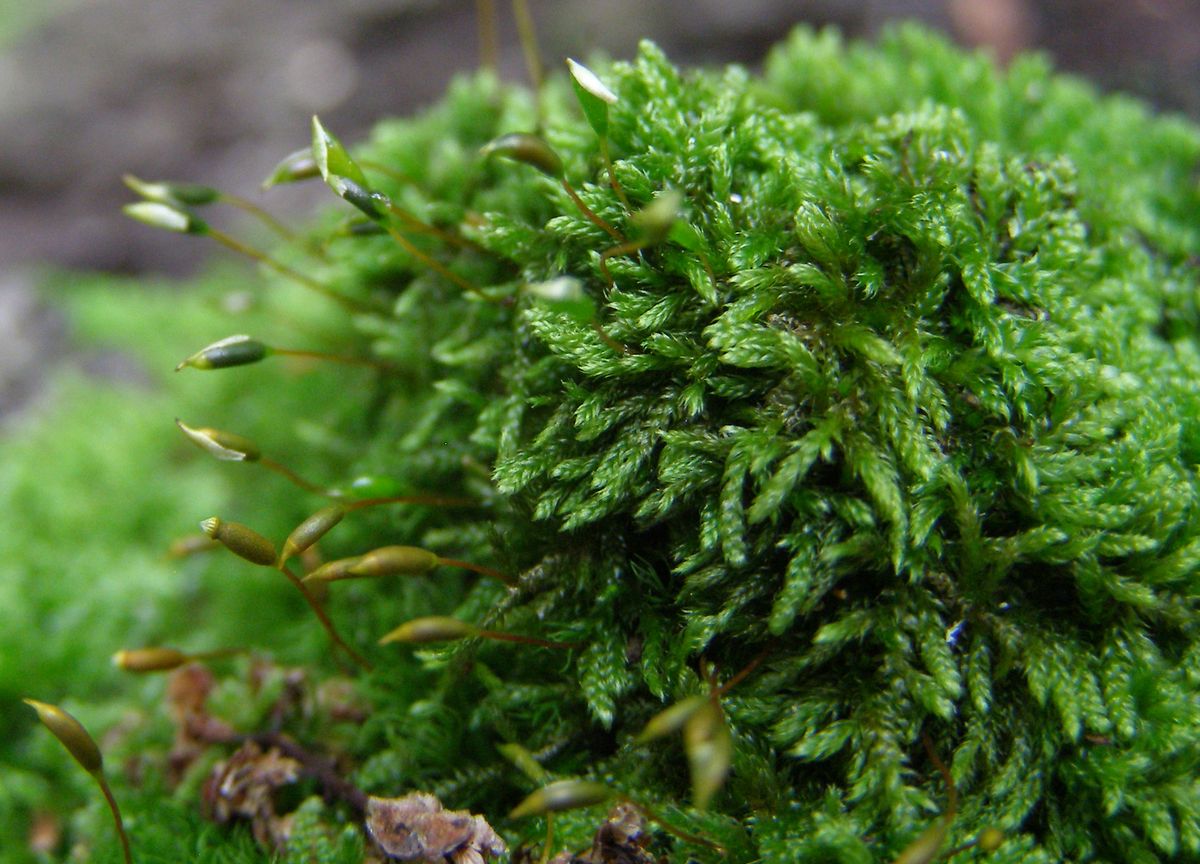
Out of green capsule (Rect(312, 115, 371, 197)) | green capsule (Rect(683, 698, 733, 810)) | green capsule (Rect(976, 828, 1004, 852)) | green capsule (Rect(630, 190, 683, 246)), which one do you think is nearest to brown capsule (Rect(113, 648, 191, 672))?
green capsule (Rect(312, 115, 371, 197))

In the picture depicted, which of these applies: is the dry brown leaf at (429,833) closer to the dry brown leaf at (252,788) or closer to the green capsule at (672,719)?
the dry brown leaf at (252,788)

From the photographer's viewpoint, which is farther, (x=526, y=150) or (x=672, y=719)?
(x=526, y=150)

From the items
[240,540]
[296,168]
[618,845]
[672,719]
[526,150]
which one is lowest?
[618,845]

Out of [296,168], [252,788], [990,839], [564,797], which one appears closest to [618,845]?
[564,797]

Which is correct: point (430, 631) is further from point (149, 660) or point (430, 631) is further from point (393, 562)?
point (149, 660)

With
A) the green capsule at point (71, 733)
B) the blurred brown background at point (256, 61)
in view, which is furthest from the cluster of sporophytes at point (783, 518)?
the blurred brown background at point (256, 61)

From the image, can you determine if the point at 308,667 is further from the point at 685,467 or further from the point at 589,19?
the point at 589,19

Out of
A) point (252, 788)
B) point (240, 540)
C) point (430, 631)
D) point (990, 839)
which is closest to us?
point (990, 839)

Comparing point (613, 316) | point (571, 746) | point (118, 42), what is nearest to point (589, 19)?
point (118, 42)
